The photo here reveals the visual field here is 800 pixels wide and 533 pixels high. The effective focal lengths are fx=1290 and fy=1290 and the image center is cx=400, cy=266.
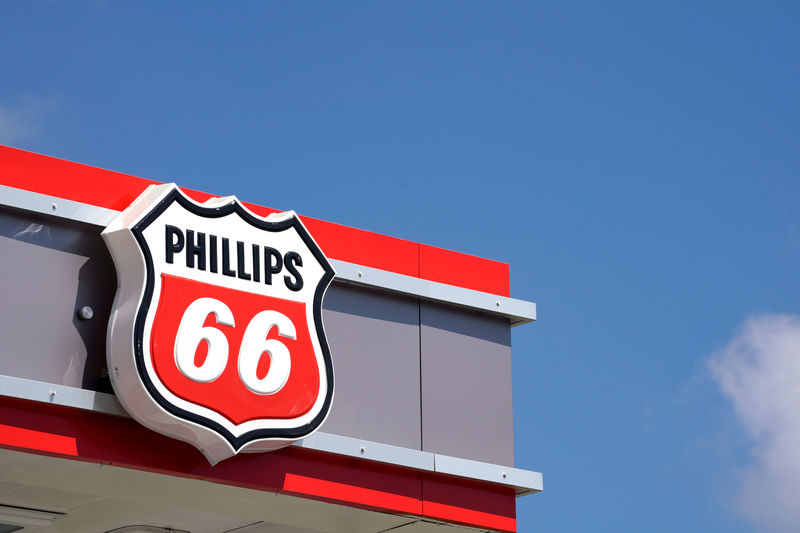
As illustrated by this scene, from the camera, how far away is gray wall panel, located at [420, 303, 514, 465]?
13.9 meters

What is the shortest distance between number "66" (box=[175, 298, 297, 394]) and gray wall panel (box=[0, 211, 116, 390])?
2.40ft

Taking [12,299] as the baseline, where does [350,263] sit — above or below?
above

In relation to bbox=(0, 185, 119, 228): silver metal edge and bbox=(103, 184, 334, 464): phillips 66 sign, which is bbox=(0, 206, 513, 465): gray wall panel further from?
bbox=(103, 184, 334, 464): phillips 66 sign

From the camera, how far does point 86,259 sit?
1170 centimetres

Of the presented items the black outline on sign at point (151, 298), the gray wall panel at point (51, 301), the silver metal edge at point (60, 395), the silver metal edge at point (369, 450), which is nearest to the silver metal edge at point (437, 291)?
the black outline on sign at point (151, 298)

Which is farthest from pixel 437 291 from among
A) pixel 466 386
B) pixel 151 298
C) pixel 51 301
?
pixel 51 301

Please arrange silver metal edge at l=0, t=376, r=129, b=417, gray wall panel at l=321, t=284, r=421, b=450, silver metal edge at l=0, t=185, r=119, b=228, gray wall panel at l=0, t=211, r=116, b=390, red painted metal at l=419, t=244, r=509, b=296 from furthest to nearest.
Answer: red painted metal at l=419, t=244, r=509, b=296 → gray wall panel at l=321, t=284, r=421, b=450 → silver metal edge at l=0, t=185, r=119, b=228 → gray wall panel at l=0, t=211, r=116, b=390 → silver metal edge at l=0, t=376, r=129, b=417

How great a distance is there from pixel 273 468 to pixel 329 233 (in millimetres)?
2676

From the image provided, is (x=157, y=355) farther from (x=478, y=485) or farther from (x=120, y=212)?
(x=478, y=485)

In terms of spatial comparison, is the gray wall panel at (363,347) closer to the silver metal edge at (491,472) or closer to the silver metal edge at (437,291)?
the silver metal edge at (437,291)

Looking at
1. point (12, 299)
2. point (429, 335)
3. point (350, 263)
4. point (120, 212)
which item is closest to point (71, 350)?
point (12, 299)

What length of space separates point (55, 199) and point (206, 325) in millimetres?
1774

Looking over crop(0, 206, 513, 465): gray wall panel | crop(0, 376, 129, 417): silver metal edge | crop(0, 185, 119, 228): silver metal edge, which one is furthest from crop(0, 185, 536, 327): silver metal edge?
crop(0, 376, 129, 417): silver metal edge

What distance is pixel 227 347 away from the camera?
12.0 m
